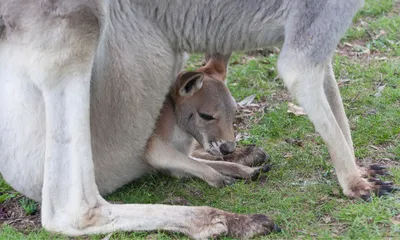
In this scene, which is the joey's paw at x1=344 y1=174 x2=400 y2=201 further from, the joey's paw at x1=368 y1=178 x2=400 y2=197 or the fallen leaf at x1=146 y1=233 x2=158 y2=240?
the fallen leaf at x1=146 y1=233 x2=158 y2=240

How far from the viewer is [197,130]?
5.20 meters

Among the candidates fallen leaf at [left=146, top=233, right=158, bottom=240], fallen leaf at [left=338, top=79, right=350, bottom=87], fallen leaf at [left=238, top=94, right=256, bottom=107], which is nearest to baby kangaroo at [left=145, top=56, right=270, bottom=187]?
fallen leaf at [left=146, top=233, right=158, bottom=240]

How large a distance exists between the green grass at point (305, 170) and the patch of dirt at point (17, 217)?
4 centimetres

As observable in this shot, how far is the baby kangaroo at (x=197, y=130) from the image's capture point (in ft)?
16.6

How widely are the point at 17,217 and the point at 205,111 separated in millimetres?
1427

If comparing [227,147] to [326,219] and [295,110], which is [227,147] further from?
[295,110]

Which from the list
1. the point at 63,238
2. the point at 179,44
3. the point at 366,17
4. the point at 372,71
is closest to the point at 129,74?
the point at 179,44

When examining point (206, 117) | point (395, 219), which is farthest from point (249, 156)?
point (395, 219)

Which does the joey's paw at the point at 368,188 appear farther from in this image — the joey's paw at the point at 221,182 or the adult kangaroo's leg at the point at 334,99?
the joey's paw at the point at 221,182

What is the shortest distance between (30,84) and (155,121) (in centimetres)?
101

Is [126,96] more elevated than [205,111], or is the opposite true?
[126,96]

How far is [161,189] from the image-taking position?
5137 mm

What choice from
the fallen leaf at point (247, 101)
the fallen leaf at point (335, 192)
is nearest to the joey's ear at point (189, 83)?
the fallen leaf at point (335, 192)

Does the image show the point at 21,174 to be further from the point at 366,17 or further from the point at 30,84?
the point at 366,17
